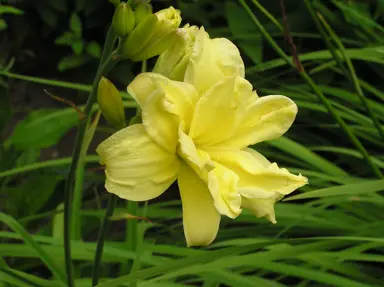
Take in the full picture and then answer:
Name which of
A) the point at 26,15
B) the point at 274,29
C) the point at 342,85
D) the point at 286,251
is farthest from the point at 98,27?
the point at 286,251

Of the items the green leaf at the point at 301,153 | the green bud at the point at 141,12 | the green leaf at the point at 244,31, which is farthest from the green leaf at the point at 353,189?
the green leaf at the point at 244,31

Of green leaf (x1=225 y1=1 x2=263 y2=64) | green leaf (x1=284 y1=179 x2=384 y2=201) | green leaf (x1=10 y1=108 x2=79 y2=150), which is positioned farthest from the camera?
green leaf (x1=225 y1=1 x2=263 y2=64)

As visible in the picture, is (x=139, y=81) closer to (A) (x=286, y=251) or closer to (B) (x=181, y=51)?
(B) (x=181, y=51)

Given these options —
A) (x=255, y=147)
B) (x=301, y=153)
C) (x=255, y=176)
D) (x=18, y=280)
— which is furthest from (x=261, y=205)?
(x=255, y=147)

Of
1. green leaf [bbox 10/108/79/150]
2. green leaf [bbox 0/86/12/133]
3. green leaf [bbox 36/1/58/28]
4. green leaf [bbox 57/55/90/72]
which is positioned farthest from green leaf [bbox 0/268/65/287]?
green leaf [bbox 36/1/58/28]

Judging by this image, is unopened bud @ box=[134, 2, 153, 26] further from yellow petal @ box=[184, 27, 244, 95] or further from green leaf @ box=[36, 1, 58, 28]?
green leaf @ box=[36, 1, 58, 28]

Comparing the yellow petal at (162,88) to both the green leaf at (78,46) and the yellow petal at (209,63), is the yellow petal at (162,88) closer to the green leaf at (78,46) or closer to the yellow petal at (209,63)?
the yellow petal at (209,63)
